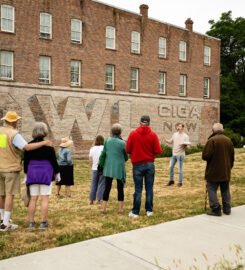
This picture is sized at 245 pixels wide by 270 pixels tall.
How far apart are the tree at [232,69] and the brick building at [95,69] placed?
11.2 m

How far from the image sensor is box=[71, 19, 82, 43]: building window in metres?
→ 25.3

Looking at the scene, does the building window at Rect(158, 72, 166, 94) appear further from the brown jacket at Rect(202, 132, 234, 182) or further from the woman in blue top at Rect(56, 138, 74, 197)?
the brown jacket at Rect(202, 132, 234, 182)

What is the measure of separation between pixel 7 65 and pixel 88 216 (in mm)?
18199

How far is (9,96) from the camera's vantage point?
22.4 m

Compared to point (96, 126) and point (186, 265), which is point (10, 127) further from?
point (96, 126)

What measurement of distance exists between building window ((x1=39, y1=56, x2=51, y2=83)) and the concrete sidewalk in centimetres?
1981

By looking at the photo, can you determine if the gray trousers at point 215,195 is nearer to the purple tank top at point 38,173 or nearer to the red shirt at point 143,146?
the red shirt at point 143,146

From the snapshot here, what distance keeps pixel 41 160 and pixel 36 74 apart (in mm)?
18774

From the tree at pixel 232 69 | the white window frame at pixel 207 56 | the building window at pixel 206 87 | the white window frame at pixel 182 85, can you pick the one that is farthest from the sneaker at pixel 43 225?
the tree at pixel 232 69

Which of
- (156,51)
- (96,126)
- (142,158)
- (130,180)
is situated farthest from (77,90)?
(142,158)

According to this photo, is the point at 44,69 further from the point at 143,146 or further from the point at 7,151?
the point at 7,151

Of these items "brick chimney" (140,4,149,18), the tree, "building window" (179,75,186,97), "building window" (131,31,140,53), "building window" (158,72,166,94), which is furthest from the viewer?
the tree

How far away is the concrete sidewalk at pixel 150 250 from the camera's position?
4.28 metres

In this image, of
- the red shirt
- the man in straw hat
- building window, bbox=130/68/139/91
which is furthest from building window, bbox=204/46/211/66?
the man in straw hat
